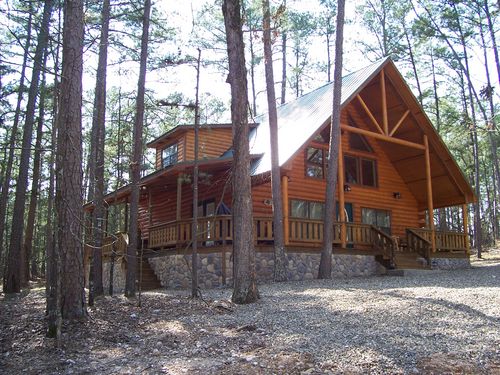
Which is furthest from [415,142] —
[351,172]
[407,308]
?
[407,308]

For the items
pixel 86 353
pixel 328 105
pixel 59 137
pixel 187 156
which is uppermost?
pixel 328 105

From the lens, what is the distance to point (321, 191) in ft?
59.5

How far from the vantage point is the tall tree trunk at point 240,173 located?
28.9 ft

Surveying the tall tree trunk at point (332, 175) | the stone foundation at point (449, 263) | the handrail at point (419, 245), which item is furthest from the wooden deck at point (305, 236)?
the tall tree trunk at point (332, 175)

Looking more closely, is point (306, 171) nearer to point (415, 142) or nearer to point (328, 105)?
point (328, 105)

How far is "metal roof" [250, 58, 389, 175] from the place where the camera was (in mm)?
14945

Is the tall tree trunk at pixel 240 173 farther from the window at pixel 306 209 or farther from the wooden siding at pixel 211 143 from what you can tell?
the wooden siding at pixel 211 143

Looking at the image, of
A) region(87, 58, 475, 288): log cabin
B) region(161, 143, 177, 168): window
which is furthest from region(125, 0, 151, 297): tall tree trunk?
region(161, 143, 177, 168): window

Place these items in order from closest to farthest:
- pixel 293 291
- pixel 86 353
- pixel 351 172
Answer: pixel 86 353, pixel 293 291, pixel 351 172

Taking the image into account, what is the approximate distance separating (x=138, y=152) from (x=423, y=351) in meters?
8.32

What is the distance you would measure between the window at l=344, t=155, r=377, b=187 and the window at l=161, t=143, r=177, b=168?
22.6ft

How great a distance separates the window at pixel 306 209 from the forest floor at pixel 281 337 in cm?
805

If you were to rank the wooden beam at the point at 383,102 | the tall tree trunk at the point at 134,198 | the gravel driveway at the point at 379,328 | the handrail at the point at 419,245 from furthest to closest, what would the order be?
the handrail at the point at 419,245 < the wooden beam at the point at 383,102 < the tall tree trunk at the point at 134,198 < the gravel driveway at the point at 379,328

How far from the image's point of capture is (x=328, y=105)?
17188 mm
